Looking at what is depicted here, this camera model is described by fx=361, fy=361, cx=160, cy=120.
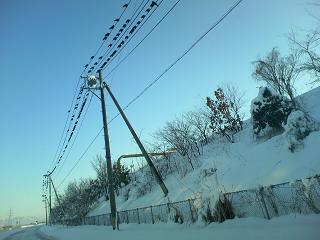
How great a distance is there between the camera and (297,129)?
63.1 feet

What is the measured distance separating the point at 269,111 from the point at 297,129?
642 cm

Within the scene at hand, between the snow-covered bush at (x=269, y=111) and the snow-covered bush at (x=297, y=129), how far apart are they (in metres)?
4.76

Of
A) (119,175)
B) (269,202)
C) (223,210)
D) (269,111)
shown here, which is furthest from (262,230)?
(119,175)

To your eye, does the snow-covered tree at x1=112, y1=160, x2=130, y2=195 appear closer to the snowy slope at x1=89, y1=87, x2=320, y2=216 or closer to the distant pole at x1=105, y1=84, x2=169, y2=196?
the snowy slope at x1=89, y1=87, x2=320, y2=216

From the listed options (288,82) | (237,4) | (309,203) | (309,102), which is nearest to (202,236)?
(309,203)

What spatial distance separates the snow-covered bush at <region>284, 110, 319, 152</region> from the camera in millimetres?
18750

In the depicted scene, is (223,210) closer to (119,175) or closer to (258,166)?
(258,166)

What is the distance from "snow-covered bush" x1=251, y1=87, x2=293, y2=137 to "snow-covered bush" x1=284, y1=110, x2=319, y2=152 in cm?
476

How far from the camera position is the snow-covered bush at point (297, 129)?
18.8 metres

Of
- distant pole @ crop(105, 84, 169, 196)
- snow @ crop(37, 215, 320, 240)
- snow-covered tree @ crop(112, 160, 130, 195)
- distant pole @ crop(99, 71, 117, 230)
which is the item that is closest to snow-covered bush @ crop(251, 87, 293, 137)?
distant pole @ crop(105, 84, 169, 196)

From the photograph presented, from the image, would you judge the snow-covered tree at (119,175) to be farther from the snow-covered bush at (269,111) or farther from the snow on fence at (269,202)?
the snow on fence at (269,202)

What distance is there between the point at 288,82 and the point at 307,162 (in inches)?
741

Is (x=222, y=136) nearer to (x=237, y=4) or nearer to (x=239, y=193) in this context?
(x=239, y=193)

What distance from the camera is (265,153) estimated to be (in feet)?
69.7
